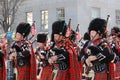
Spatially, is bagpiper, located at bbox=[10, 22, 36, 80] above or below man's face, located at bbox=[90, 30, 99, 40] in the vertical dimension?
below

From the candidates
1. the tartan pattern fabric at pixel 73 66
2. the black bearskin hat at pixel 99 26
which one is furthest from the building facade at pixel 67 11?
the black bearskin hat at pixel 99 26

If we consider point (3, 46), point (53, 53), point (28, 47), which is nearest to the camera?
point (53, 53)

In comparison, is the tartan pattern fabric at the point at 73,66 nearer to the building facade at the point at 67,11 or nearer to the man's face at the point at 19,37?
the man's face at the point at 19,37

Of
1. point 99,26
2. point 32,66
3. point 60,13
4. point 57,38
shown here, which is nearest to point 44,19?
point 60,13

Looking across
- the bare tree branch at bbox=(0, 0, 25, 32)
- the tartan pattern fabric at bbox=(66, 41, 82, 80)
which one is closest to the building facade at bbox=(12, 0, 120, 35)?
the bare tree branch at bbox=(0, 0, 25, 32)

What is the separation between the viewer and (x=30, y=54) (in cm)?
880

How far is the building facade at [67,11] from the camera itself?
75.9 ft

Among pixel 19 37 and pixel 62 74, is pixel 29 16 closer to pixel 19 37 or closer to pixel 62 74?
pixel 19 37

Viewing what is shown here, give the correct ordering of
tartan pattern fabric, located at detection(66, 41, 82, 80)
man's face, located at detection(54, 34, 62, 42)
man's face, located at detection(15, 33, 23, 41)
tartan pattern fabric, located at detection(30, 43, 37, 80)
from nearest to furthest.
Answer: tartan pattern fabric, located at detection(66, 41, 82, 80)
man's face, located at detection(54, 34, 62, 42)
tartan pattern fabric, located at detection(30, 43, 37, 80)
man's face, located at detection(15, 33, 23, 41)

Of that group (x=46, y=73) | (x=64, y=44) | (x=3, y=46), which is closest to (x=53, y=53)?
(x=64, y=44)

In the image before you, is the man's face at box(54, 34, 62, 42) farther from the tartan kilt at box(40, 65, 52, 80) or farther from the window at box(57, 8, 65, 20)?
the window at box(57, 8, 65, 20)

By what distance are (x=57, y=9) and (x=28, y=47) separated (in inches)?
602

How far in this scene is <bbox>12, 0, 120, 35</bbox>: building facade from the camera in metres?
23.1

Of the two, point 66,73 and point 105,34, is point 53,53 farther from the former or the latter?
point 105,34
